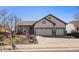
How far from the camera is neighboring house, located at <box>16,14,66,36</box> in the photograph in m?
4.55

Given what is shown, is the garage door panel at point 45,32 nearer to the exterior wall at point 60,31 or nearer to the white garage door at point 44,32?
the white garage door at point 44,32

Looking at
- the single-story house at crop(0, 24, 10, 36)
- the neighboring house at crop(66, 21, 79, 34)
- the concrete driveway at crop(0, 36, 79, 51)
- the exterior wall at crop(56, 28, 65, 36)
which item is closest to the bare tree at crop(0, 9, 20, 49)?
the single-story house at crop(0, 24, 10, 36)

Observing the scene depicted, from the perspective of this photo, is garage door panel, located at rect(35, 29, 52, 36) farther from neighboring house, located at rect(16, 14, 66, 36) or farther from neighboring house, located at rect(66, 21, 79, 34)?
neighboring house, located at rect(66, 21, 79, 34)

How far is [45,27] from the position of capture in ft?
15.1

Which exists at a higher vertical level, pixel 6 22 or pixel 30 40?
pixel 6 22

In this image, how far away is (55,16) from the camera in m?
4.54

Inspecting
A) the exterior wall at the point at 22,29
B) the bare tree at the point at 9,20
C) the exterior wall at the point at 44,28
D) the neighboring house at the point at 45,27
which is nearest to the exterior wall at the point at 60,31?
the neighboring house at the point at 45,27

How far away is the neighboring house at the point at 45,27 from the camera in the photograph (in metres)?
4.55

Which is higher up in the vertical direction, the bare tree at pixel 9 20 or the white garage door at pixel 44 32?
the bare tree at pixel 9 20

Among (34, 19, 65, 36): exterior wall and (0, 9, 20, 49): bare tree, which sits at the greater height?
(0, 9, 20, 49): bare tree

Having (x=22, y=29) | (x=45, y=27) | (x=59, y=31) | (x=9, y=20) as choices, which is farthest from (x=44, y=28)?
(x=9, y=20)
